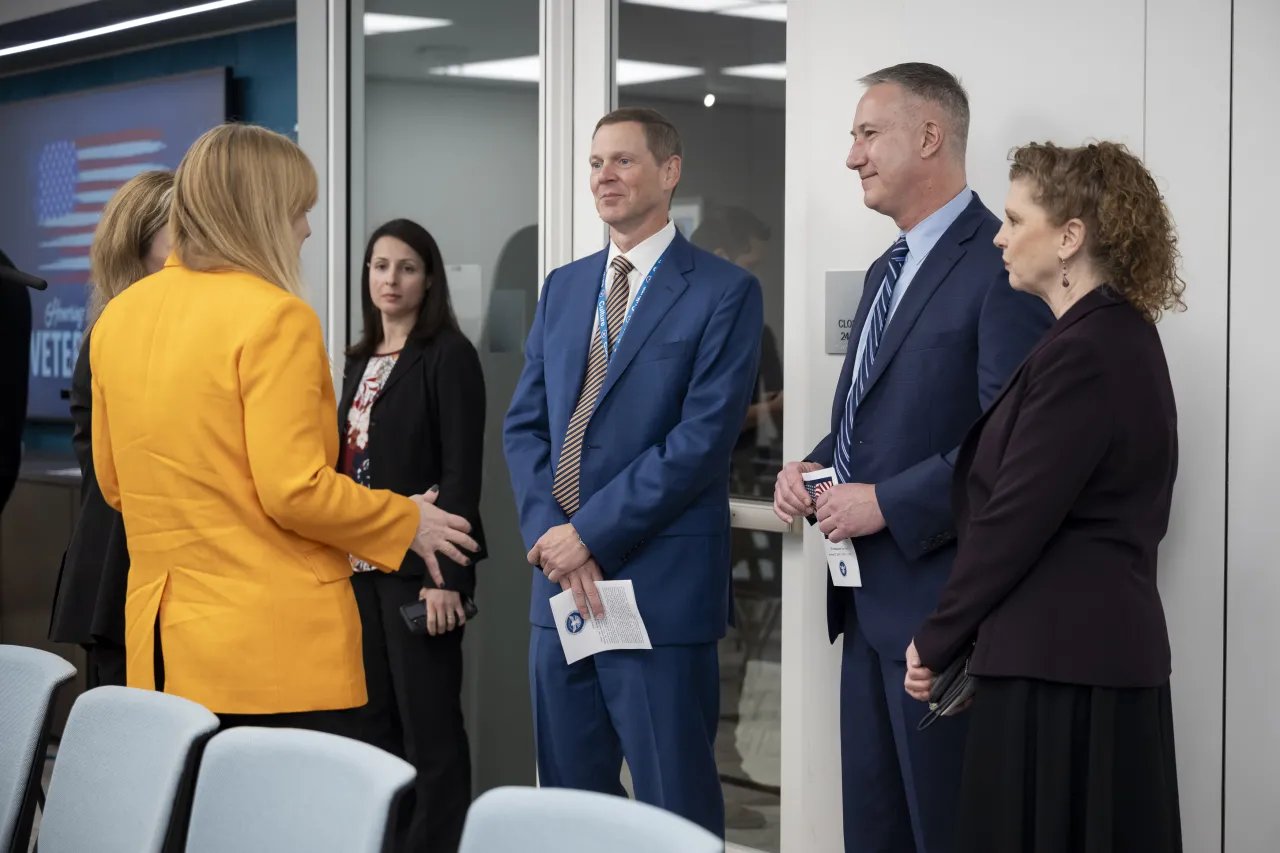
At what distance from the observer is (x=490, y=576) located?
4.21 m

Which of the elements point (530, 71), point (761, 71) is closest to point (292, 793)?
point (761, 71)

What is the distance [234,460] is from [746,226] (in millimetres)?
1832

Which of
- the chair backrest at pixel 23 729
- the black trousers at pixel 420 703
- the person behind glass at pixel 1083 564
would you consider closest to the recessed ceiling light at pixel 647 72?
the black trousers at pixel 420 703

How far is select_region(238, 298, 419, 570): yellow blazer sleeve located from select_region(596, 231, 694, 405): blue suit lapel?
2.55ft

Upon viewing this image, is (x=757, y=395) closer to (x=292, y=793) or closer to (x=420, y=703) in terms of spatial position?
(x=420, y=703)

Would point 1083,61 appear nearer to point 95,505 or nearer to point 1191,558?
point 1191,558

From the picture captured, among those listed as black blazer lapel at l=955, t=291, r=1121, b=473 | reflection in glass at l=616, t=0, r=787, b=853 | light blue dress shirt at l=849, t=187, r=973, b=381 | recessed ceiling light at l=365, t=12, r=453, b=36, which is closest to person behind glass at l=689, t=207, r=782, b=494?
reflection in glass at l=616, t=0, r=787, b=853

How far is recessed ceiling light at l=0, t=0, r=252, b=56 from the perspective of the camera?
5762mm

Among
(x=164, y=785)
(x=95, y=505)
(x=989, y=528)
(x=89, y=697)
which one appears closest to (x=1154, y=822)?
(x=989, y=528)

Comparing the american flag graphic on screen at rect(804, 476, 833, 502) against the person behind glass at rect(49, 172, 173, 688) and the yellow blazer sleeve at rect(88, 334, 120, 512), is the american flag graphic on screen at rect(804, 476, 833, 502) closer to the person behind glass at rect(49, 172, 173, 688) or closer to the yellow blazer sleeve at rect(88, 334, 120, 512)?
the yellow blazer sleeve at rect(88, 334, 120, 512)

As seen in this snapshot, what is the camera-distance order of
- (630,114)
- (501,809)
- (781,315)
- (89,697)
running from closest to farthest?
(501,809) < (89,697) < (630,114) < (781,315)

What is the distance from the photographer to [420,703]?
3.59 m

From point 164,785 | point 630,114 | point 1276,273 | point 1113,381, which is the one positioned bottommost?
point 164,785

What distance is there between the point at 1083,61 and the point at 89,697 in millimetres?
2447
